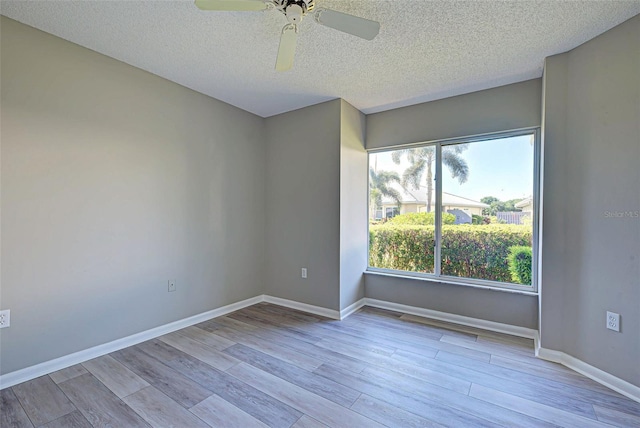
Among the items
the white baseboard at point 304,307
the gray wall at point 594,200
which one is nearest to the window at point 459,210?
the gray wall at point 594,200

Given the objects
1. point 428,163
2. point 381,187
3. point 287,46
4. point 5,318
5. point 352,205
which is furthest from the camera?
point 381,187

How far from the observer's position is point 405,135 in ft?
11.5

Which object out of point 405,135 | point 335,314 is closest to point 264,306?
point 335,314

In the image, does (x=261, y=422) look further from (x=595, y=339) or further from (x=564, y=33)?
(x=564, y=33)

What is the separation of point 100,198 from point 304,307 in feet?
7.93

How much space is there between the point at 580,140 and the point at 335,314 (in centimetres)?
279

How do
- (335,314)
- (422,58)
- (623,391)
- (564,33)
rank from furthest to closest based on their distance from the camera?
1. (335,314)
2. (422,58)
3. (564,33)
4. (623,391)

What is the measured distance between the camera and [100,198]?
2.38m

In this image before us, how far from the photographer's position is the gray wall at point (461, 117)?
2812 millimetres

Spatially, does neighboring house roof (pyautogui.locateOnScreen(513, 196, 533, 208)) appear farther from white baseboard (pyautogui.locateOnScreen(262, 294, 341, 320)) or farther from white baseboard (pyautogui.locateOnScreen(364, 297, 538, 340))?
white baseboard (pyautogui.locateOnScreen(262, 294, 341, 320))

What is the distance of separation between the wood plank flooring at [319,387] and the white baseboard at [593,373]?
0.20 ft

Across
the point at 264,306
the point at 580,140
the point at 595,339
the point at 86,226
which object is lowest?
the point at 264,306

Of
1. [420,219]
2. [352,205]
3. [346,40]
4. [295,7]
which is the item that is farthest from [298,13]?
[420,219]

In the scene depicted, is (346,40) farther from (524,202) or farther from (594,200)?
(524,202)
